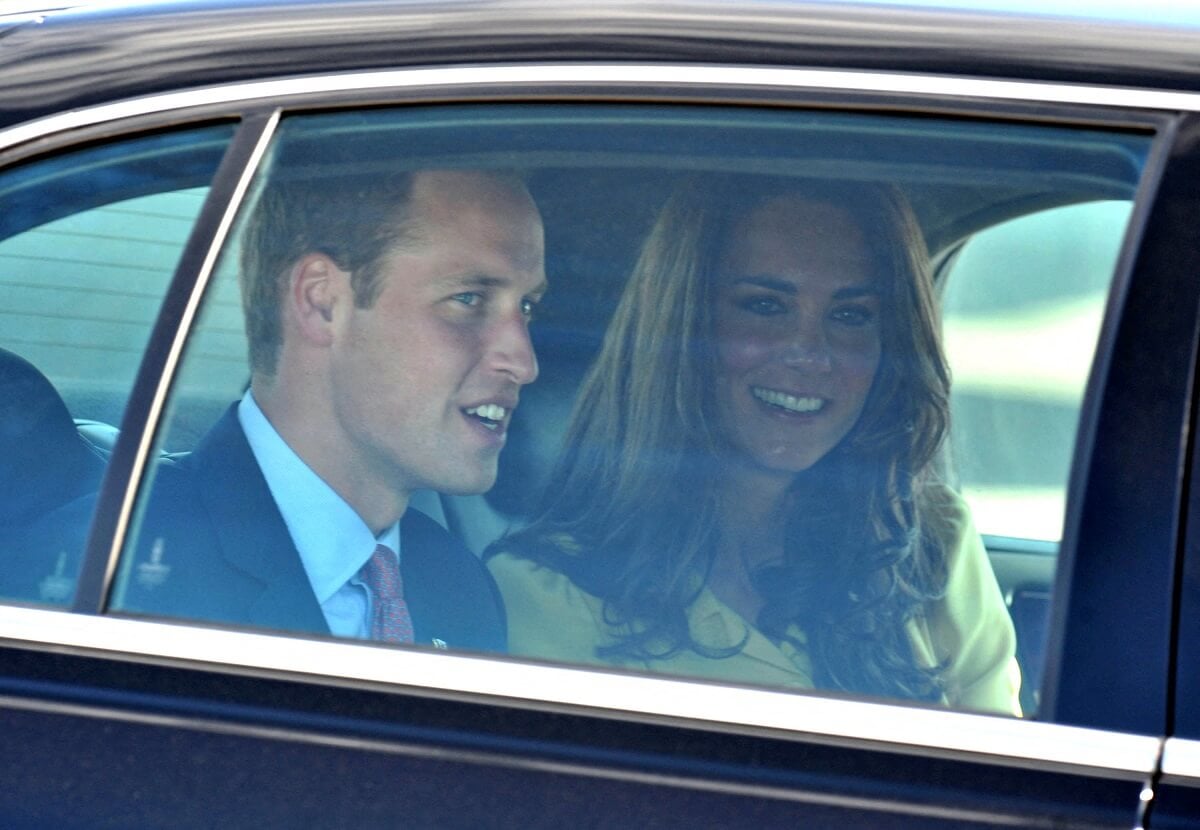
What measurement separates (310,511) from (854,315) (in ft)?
2.08

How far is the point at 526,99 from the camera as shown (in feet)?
5.32

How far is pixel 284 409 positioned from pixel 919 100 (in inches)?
30.2

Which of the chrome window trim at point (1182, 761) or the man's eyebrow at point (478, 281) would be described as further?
the man's eyebrow at point (478, 281)

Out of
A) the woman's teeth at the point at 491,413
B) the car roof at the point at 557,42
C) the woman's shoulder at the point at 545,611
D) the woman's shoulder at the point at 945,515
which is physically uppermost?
the car roof at the point at 557,42

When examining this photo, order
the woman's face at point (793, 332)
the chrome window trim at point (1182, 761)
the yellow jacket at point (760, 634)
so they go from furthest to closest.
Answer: the woman's face at point (793, 332) < the yellow jacket at point (760, 634) < the chrome window trim at point (1182, 761)

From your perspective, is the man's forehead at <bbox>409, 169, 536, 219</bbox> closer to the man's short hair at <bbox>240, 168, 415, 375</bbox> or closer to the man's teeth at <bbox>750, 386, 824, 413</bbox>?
the man's short hair at <bbox>240, 168, 415, 375</bbox>

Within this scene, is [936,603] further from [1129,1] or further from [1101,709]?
[1129,1]

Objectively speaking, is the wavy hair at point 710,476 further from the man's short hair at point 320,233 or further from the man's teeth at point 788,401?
the man's short hair at point 320,233

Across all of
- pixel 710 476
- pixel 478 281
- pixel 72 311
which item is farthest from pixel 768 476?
pixel 72 311

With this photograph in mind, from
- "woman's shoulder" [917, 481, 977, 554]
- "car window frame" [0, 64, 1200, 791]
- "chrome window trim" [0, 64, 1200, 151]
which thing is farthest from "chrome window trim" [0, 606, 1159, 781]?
"chrome window trim" [0, 64, 1200, 151]

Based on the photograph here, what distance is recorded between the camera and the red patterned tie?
1.56 meters

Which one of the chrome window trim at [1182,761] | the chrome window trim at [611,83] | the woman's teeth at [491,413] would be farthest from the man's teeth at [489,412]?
the chrome window trim at [1182,761]

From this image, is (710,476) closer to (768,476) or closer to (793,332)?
(768,476)

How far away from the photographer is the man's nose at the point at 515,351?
1639mm
